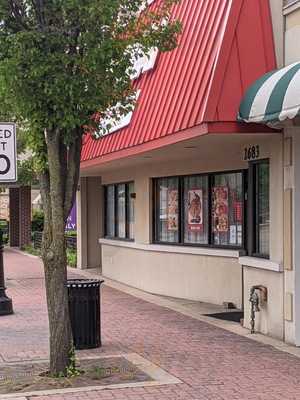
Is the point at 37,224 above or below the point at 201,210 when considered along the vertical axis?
below

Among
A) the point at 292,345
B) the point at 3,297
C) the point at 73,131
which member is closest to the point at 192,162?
the point at 3,297

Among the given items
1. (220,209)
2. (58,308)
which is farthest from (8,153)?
(220,209)

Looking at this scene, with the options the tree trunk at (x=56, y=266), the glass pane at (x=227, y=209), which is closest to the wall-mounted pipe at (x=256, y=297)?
the glass pane at (x=227, y=209)

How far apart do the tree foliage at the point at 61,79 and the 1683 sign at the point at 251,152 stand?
2972 millimetres

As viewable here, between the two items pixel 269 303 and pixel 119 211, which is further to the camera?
pixel 119 211

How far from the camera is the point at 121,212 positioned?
59.2 ft

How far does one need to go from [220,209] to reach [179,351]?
466 cm

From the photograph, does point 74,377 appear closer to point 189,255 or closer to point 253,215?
point 253,215

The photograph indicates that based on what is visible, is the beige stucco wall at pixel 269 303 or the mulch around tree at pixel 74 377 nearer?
the mulch around tree at pixel 74 377

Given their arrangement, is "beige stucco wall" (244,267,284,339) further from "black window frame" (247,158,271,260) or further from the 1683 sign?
the 1683 sign

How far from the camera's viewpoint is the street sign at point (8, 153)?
7840mm

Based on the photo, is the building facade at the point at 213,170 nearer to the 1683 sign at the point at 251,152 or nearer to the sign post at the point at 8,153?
the 1683 sign at the point at 251,152

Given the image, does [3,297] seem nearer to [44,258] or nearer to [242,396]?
[44,258]

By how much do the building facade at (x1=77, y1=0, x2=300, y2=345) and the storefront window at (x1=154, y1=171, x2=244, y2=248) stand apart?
2 centimetres
